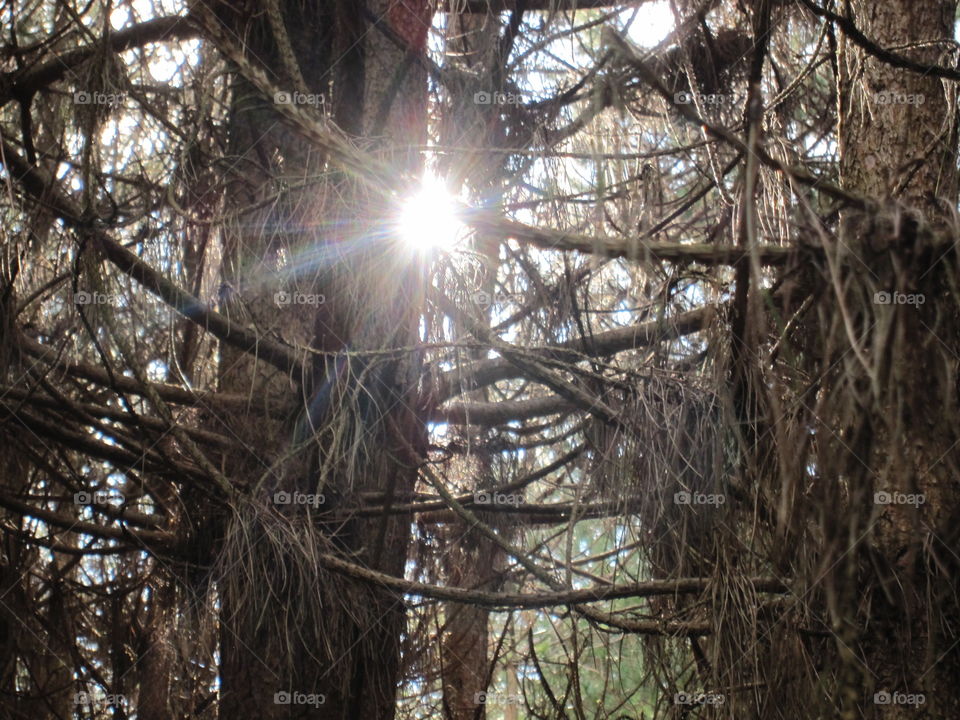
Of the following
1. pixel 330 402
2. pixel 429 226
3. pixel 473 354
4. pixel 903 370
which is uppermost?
pixel 429 226

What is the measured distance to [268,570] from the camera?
253cm

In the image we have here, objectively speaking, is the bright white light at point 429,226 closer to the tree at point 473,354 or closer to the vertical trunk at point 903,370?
the tree at point 473,354

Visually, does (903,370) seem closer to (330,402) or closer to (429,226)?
(429,226)

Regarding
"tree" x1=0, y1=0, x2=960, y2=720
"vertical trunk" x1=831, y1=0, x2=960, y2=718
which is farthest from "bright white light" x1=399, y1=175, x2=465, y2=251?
"vertical trunk" x1=831, y1=0, x2=960, y2=718

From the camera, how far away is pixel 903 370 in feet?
4.88

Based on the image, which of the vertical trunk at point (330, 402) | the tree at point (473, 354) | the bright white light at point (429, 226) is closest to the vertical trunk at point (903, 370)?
the tree at point (473, 354)

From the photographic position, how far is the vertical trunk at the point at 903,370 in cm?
139

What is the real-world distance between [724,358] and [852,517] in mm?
740

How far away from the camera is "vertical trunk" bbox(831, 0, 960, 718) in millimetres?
1390

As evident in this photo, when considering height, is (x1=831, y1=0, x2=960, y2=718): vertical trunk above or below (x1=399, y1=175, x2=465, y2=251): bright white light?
below

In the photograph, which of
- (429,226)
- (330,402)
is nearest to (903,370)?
(429,226)

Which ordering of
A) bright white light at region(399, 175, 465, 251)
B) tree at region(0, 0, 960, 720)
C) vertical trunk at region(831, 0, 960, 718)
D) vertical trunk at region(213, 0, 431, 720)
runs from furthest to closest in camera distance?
vertical trunk at region(213, 0, 431, 720) < bright white light at region(399, 175, 465, 251) < tree at region(0, 0, 960, 720) < vertical trunk at region(831, 0, 960, 718)

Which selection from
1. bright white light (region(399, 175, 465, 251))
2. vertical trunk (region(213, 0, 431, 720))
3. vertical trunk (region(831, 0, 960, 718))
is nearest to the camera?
vertical trunk (region(831, 0, 960, 718))

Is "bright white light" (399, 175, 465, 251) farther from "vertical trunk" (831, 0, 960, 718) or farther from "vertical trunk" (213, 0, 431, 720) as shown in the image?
"vertical trunk" (831, 0, 960, 718)
